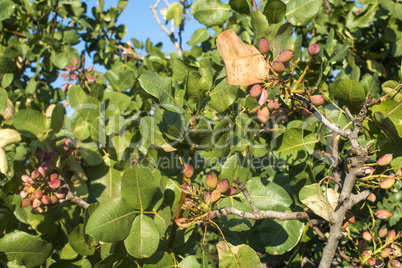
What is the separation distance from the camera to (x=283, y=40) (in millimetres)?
885

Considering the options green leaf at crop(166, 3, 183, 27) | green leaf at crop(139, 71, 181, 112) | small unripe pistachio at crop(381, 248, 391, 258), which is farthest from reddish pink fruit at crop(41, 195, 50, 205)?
green leaf at crop(166, 3, 183, 27)

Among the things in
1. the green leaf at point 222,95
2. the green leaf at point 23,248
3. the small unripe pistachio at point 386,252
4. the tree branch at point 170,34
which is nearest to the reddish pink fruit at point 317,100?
the green leaf at point 222,95

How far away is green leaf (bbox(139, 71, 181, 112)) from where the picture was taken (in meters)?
0.80

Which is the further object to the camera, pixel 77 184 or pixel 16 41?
pixel 16 41

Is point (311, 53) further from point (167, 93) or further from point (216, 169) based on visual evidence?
point (216, 169)

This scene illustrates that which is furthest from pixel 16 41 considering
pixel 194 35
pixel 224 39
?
pixel 224 39

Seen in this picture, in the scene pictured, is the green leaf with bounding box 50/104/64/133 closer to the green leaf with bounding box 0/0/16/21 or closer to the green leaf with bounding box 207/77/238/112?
the green leaf with bounding box 0/0/16/21

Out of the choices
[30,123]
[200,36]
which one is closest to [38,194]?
[30,123]

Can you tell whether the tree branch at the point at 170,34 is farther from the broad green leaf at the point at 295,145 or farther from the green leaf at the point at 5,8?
the broad green leaf at the point at 295,145

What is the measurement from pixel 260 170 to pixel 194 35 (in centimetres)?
83

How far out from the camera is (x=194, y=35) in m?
1.89

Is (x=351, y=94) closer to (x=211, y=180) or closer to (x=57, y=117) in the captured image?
(x=211, y=180)

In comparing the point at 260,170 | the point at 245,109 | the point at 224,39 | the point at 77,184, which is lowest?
the point at 260,170

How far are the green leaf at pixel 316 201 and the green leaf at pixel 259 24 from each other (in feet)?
1.41
